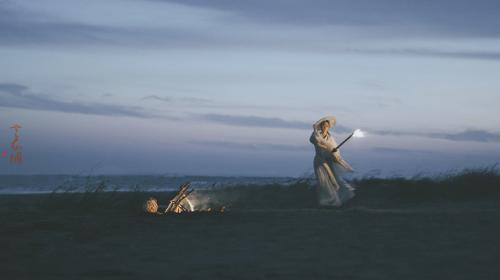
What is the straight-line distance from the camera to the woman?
1988cm

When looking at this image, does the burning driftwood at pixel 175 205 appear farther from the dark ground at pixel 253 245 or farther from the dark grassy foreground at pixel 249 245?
the dark ground at pixel 253 245

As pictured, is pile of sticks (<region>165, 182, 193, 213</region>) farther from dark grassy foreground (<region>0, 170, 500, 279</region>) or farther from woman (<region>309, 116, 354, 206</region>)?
woman (<region>309, 116, 354, 206</region>)

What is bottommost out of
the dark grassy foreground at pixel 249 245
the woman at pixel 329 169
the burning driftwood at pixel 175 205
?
the dark grassy foreground at pixel 249 245

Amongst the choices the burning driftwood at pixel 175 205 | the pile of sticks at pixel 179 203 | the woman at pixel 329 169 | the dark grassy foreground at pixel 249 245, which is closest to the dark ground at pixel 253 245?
the dark grassy foreground at pixel 249 245

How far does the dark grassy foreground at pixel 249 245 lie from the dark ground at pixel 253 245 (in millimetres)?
15

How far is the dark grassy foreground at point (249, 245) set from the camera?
9.40 metres

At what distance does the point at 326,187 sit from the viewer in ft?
65.3

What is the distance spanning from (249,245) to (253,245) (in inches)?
2.5

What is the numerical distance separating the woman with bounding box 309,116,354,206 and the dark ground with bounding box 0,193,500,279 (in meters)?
3.02

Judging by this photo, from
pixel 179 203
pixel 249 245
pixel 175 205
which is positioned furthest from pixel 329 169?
pixel 249 245

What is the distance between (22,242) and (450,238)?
6.75 metres

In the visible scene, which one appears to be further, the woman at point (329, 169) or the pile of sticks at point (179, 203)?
the woman at point (329, 169)

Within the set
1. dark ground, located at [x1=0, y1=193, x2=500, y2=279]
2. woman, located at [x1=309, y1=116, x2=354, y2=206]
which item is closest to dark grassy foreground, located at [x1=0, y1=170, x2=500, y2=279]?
dark ground, located at [x1=0, y1=193, x2=500, y2=279]

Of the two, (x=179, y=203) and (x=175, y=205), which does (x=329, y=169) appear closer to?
(x=179, y=203)
